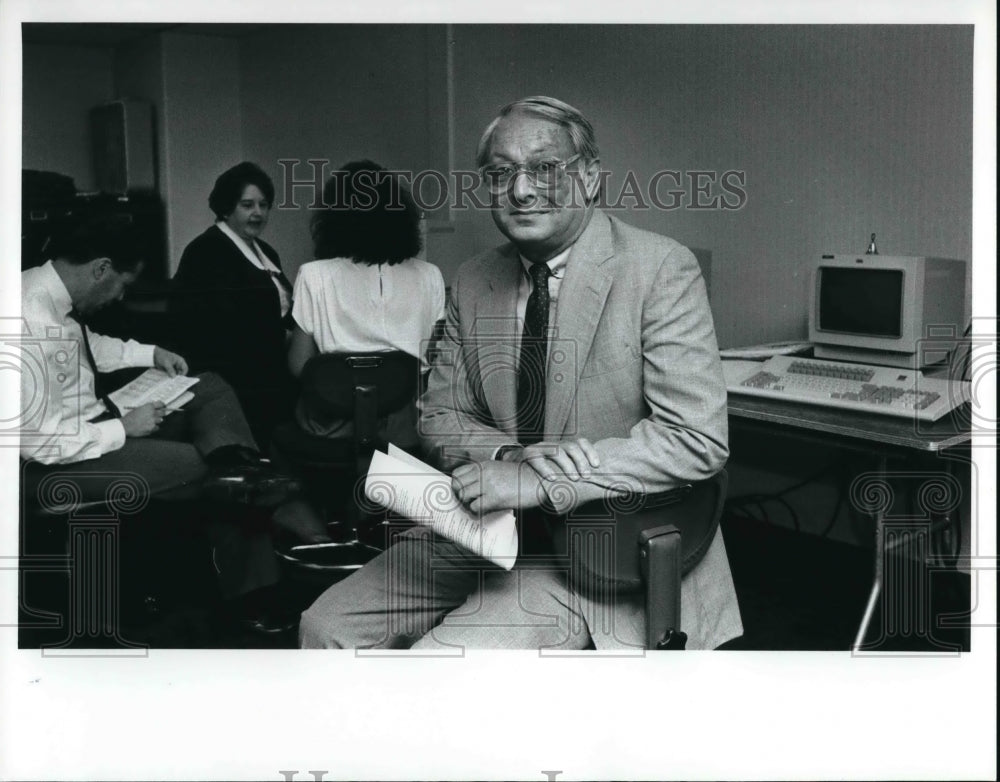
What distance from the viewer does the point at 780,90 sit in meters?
2.64

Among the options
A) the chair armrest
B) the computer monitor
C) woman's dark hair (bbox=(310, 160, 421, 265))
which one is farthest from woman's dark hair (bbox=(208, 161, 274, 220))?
the computer monitor

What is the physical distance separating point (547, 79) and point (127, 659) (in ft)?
5.55

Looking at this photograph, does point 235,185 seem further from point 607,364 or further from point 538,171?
point 607,364

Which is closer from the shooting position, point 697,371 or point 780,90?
point 697,371

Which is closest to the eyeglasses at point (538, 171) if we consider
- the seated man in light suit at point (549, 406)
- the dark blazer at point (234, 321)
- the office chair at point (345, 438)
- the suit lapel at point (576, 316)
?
the seated man in light suit at point (549, 406)

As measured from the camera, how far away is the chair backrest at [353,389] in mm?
2609

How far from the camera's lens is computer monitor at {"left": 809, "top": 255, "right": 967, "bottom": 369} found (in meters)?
2.63

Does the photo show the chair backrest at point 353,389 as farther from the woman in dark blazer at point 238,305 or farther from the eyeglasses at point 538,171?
the eyeglasses at point 538,171

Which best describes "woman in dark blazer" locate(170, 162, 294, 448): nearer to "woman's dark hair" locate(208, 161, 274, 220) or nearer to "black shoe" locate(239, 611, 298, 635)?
"woman's dark hair" locate(208, 161, 274, 220)

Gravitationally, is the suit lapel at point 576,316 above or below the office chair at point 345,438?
above

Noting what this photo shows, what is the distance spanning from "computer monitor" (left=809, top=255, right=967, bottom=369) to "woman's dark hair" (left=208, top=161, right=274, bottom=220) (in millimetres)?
1370

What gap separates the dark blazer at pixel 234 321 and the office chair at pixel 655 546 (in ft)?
2.72

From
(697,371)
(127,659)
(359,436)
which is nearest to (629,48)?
(697,371)

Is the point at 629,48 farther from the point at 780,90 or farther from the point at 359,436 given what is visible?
the point at 359,436
